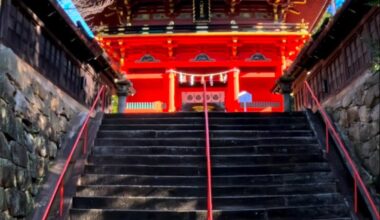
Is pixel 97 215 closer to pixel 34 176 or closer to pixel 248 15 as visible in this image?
pixel 34 176

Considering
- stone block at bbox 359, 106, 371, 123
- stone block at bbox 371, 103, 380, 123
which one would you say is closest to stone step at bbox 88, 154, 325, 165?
stone block at bbox 359, 106, 371, 123

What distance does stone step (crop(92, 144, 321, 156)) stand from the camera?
24.3 ft

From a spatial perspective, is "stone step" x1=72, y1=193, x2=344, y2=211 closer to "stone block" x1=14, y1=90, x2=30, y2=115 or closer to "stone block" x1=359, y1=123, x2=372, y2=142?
"stone block" x1=359, y1=123, x2=372, y2=142

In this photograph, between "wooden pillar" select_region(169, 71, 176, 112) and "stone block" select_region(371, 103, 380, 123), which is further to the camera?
"wooden pillar" select_region(169, 71, 176, 112)

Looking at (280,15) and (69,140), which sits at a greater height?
(280,15)

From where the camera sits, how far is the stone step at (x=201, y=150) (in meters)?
7.42

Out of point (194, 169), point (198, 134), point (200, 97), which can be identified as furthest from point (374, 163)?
point (200, 97)

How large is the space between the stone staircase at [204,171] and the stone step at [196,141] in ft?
0.06

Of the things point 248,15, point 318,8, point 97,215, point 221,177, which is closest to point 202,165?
point 221,177

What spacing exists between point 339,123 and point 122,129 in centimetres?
389

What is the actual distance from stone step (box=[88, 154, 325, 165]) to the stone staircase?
0.05ft

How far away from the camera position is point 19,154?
16.9ft

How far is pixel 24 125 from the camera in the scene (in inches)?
214

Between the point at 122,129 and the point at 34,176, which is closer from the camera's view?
the point at 34,176
